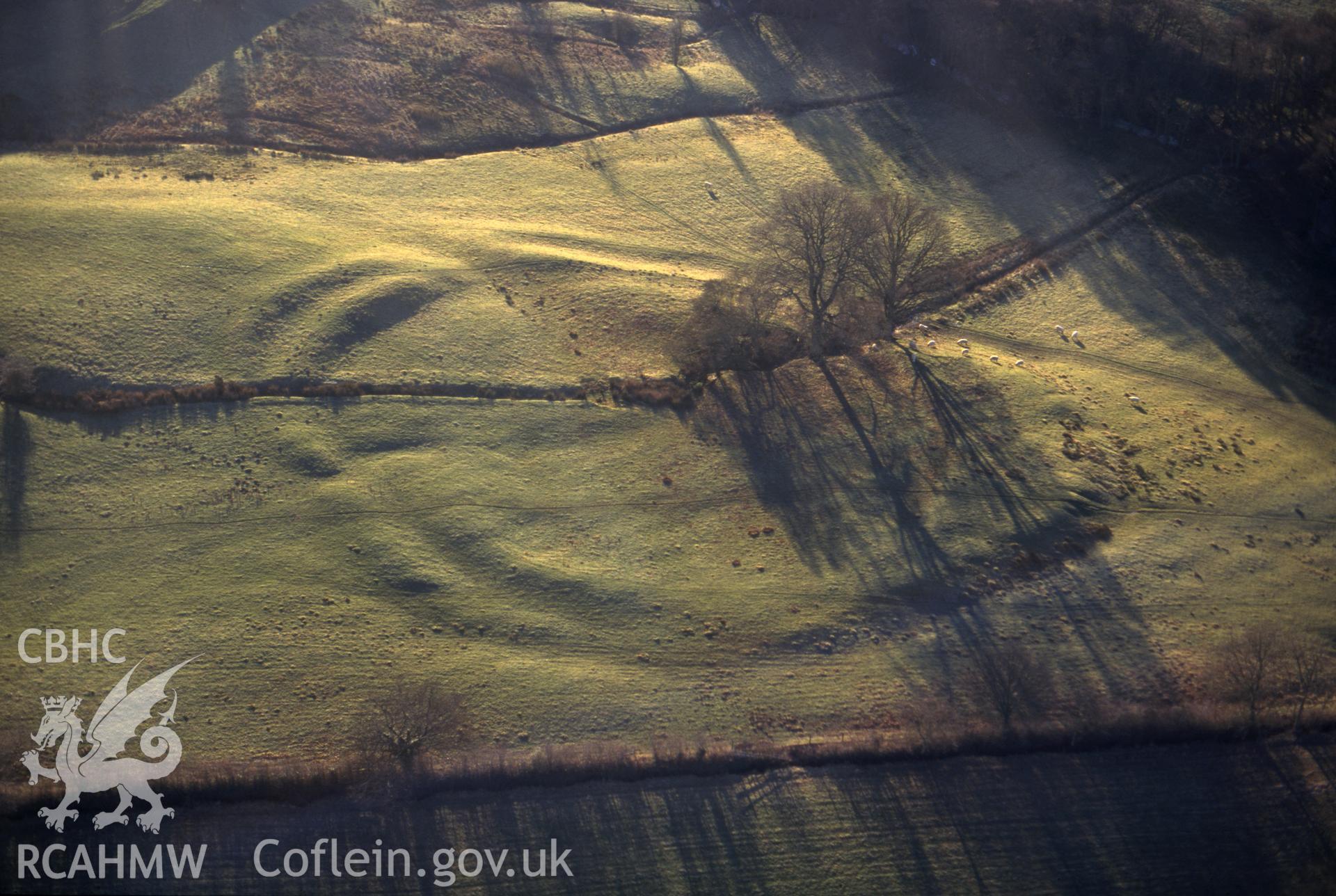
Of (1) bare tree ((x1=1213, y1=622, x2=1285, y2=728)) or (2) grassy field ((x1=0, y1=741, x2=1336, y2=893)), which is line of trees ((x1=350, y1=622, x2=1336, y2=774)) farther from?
(2) grassy field ((x1=0, y1=741, x2=1336, y2=893))

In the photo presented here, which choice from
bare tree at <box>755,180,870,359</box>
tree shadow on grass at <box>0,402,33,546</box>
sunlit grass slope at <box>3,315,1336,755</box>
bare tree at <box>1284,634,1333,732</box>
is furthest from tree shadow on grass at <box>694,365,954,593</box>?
tree shadow on grass at <box>0,402,33,546</box>

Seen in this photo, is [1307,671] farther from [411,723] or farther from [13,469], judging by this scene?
[13,469]

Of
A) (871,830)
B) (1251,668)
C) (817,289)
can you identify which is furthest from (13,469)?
(1251,668)

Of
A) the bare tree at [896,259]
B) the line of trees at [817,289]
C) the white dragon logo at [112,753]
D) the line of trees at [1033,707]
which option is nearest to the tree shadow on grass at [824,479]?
the line of trees at [817,289]

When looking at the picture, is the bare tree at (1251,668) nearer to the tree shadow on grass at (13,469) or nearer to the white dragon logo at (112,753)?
the white dragon logo at (112,753)

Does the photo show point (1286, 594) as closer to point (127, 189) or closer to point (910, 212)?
point (910, 212)

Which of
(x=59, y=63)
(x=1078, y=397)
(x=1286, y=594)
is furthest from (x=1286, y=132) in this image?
(x=59, y=63)
